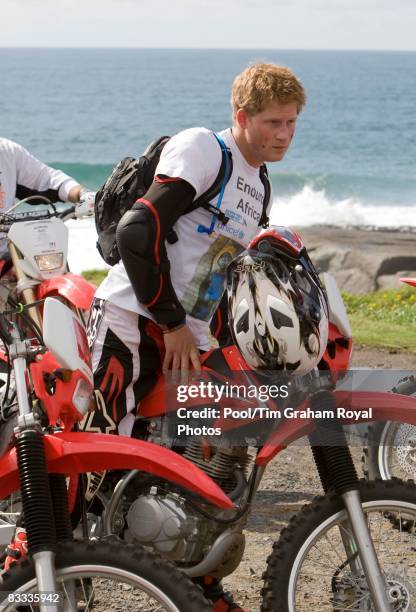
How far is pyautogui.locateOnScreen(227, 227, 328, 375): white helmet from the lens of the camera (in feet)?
11.2

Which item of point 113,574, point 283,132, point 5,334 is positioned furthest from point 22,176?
point 113,574

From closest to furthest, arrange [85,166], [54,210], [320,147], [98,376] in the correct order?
[98,376]
[54,210]
[85,166]
[320,147]

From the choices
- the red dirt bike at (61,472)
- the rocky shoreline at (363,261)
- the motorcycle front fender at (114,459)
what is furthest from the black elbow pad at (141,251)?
the rocky shoreline at (363,261)

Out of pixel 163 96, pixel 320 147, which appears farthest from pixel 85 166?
pixel 163 96

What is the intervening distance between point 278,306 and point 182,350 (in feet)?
1.64

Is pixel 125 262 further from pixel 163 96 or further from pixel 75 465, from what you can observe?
pixel 163 96

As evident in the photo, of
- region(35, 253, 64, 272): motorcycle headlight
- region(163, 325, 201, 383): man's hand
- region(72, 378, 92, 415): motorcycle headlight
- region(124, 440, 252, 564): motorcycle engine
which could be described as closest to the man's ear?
region(163, 325, 201, 383): man's hand

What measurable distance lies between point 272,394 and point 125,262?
0.65 meters

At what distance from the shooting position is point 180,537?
3568 mm

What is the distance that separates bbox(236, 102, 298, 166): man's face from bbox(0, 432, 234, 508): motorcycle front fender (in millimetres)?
1148

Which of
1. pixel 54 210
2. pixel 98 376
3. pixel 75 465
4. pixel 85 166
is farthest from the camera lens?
pixel 85 166

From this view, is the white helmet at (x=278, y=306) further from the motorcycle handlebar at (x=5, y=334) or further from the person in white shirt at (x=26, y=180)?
the person in white shirt at (x=26, y=180)

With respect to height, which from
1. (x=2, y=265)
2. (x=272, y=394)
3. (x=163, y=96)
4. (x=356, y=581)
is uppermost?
(x=163, y=96)

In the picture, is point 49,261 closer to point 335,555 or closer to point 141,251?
point 141,251
